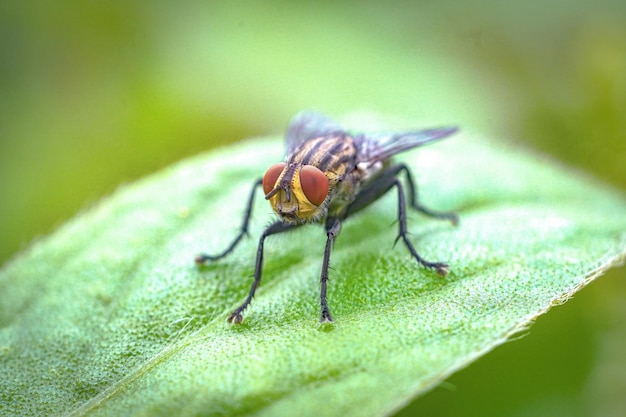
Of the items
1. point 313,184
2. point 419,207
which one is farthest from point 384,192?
point 313,184

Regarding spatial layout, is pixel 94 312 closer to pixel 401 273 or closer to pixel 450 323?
pixel 401 273

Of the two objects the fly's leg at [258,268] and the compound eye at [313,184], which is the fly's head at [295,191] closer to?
the compound eye at [313,184]

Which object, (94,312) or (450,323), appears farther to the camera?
(94,312)

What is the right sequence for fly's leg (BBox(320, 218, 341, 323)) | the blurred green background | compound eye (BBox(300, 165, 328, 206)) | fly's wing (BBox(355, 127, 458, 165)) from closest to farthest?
fly's leg (BBox(320, 218, 341, 323)), compound eye (BBox(300, 165, 328, 206)), fly's wing (BBox(355, 127, 458, 165)), the blurred green background

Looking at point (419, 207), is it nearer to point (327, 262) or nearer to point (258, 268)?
point (327, 262)

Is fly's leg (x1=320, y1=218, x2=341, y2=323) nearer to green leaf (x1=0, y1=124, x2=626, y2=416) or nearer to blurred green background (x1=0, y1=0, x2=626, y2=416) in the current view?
green leaf (x1=0, y1=124, x2=626, y2=416)

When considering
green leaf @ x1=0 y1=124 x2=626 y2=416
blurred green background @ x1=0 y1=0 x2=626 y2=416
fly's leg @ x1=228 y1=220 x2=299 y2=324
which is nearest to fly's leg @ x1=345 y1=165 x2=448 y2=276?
green leaf @ x1=0 y1=124 x2=626 y2=416

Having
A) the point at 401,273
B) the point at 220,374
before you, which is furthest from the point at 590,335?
the point at 220,374
